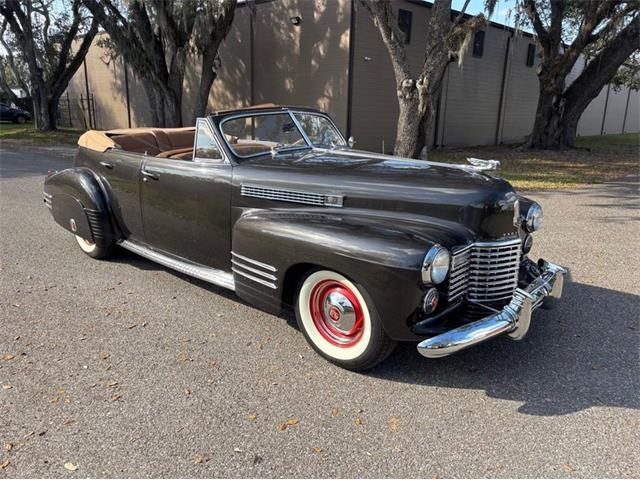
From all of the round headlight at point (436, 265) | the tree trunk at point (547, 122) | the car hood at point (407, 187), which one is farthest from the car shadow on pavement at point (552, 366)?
the tree trunk at point (547, 122)

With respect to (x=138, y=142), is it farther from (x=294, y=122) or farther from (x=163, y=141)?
(x=294, y=122)

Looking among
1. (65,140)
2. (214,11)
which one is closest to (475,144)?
(214,11)

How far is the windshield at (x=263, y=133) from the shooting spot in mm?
4176

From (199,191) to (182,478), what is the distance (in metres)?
2.33

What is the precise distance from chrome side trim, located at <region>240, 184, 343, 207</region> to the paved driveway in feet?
3.29

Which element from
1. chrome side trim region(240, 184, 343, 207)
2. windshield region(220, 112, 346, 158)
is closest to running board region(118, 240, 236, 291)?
chrome side trim region(240, 184, 343, 207)

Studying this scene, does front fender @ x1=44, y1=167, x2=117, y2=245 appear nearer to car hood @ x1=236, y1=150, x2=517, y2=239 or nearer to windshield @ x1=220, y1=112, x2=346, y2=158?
windshield @ x1=220, y1=112, x2=346, y2=158

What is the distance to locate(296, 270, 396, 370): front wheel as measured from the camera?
304cm

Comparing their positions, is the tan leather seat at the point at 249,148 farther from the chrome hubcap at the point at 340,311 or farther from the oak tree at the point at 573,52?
the oak tree at the point at 573,52

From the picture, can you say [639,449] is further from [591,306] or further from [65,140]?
[65,140]

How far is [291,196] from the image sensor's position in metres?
3.56

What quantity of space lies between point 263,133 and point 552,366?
9.80ft

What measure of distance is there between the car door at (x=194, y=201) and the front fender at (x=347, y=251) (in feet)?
1.10

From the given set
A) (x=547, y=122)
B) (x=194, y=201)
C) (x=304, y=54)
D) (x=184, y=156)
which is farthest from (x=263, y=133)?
(x=547, y=122)
